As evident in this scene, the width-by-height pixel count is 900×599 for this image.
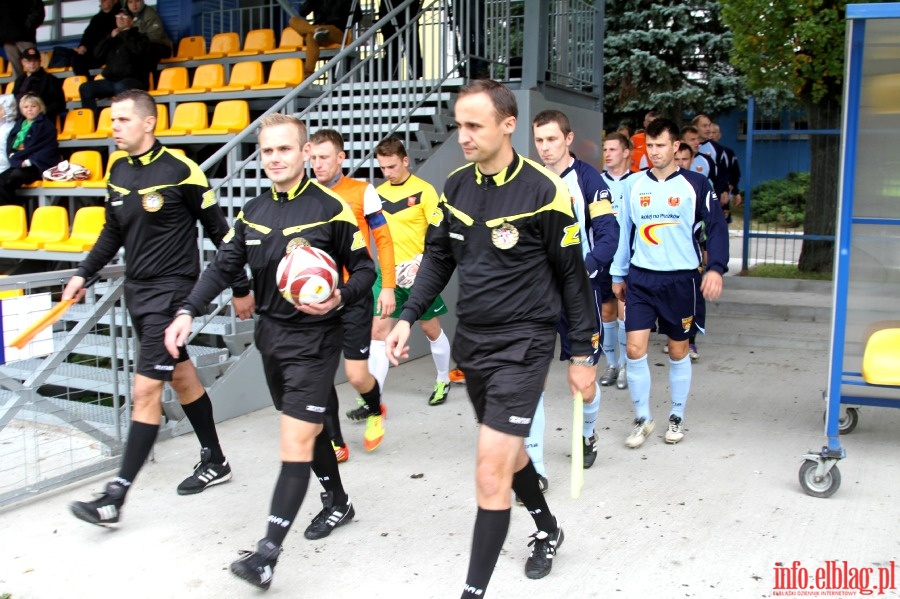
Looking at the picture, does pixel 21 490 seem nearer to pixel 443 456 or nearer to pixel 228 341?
pixel 228 341

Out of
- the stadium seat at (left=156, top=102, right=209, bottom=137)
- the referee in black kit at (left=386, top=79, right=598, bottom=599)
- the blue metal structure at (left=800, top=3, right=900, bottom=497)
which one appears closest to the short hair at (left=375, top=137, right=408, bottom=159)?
the referee in black kit at (left=386, top=79, right=598, bottom=599)

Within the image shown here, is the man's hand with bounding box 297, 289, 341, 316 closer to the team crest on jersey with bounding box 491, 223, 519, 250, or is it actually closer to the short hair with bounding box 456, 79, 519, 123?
the team crest on jersey with bounding box 491, 223, 519, 250

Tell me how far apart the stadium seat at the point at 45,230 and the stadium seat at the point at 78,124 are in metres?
1.92

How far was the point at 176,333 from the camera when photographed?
151 inches

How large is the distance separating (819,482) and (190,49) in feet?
33.9

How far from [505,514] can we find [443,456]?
222 cm

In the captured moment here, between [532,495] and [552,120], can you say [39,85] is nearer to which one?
[552,120]

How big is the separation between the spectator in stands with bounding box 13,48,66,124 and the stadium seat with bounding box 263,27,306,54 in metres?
2.69

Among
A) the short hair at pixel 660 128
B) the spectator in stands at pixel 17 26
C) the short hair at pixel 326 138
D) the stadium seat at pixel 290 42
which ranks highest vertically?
the spectator in stands at pixel 17 26

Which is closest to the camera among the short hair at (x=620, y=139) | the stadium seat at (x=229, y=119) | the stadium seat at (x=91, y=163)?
the short hair at (x=620, y=139)

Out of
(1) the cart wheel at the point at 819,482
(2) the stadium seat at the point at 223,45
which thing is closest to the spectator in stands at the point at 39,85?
(2) the stadium seat at the point at 223,45

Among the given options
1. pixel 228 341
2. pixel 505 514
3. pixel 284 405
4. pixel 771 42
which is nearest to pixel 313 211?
pixel 284 405

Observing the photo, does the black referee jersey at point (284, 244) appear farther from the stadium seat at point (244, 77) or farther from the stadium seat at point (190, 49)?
the stadium seat at point (190, 49)

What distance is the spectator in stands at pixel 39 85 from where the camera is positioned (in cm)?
1097
